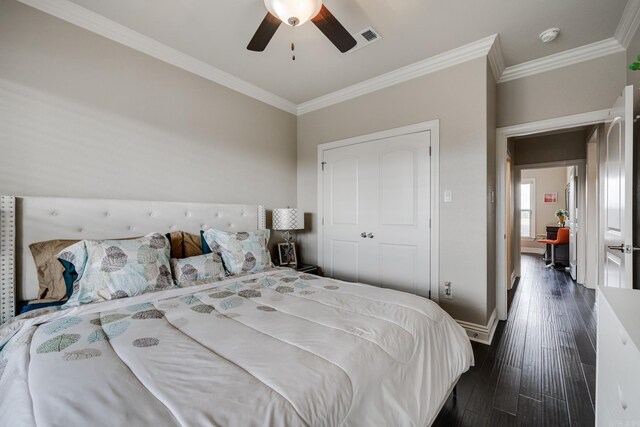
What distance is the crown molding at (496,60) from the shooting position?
245cm

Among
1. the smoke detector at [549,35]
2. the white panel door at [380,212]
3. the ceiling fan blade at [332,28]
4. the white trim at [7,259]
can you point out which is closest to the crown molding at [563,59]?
the smoke detector at [549,35]

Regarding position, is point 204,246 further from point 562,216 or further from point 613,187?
point 562,216

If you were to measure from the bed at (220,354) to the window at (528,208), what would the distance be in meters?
8.79

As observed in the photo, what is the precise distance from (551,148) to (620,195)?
354cm

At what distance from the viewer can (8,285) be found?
1.69m

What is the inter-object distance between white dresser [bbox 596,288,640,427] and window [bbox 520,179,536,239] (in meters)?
8.64

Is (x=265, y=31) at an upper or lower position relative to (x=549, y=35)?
lower

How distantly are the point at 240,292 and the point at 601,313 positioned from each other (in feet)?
6.20

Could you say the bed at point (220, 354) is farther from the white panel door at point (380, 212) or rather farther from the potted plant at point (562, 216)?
the potted plant at point (562, 216)

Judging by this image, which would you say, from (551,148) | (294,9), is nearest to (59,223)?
(294,9)

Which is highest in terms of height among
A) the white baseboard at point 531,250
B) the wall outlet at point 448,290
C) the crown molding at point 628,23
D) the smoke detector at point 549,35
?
the smoke detector at point 549,35

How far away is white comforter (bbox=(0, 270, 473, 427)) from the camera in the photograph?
29.3 inches

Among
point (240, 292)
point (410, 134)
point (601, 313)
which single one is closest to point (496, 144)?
point (410, 134)

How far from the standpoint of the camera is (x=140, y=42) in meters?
2.37
